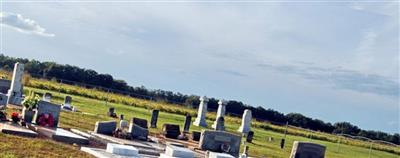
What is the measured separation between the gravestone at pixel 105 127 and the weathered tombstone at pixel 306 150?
6.53m

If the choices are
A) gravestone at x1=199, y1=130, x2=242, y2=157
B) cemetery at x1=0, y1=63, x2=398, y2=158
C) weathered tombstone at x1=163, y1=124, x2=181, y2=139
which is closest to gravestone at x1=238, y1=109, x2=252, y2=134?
cemetery at x1=0, y1=63, x2=398, y2=158

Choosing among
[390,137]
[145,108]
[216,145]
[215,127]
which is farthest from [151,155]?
[390,137]

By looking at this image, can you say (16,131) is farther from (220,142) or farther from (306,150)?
(306,150)

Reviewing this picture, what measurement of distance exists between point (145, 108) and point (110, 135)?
87.5 ft

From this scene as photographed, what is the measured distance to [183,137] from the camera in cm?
2505

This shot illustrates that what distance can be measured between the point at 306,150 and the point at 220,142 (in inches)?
126

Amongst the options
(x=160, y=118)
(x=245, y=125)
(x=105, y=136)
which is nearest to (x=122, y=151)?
(x=105, y=136)

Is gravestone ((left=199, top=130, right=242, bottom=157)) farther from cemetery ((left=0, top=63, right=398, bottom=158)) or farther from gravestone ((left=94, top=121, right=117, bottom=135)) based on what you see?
gravestone ((left=94, top=121, right=117, bottom=135))

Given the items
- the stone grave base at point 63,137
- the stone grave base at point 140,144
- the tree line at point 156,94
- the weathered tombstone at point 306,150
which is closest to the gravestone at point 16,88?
the stone grave base at point 140,144

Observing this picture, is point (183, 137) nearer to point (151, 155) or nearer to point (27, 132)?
point (151, 155)

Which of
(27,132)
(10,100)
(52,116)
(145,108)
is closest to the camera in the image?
(27,132)

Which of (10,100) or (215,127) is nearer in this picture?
(10,100)

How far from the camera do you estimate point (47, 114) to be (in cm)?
1939

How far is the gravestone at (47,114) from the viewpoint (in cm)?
1906
